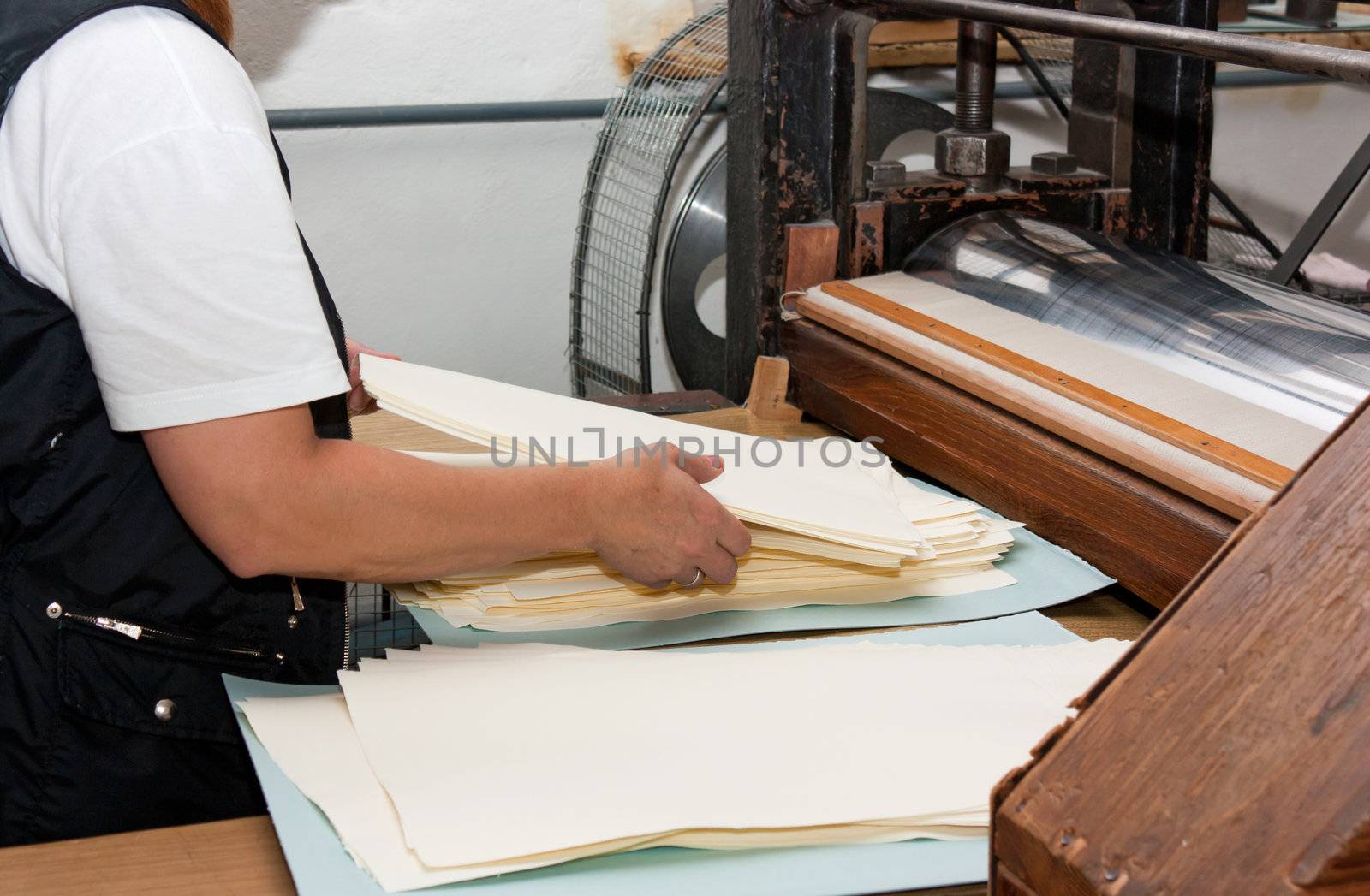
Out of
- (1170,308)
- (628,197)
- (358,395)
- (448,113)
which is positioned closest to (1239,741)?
(1170,308)

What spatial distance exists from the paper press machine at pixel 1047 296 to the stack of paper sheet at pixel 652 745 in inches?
7.1

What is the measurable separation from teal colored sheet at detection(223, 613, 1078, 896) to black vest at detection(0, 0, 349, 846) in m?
0.25

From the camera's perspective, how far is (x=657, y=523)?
3.23 feet

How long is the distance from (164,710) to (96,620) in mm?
86

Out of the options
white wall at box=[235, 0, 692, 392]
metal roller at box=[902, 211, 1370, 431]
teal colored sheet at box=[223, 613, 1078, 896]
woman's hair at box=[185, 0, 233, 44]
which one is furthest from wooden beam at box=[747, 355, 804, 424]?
white wall at box=[235, 0, 692, 392]

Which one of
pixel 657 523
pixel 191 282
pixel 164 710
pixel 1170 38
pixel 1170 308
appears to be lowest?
pixel 164 710

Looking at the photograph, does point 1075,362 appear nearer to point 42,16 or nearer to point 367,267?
point 42,16

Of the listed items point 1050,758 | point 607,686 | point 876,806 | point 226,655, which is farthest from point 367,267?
point 1050,758

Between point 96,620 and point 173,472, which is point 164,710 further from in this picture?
point 173,472

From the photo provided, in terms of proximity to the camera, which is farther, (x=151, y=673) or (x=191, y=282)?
(x=151, y=673)

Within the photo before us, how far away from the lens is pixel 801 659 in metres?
0.91

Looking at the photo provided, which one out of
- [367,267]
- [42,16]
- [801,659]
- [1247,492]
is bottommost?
[367,267]

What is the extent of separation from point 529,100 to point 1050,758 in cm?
257

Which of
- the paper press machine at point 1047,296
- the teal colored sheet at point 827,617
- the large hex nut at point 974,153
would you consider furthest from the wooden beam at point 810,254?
the teal colored sheet at point 827,617
